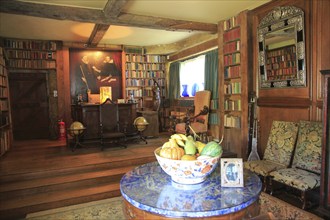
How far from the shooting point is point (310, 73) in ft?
10.0

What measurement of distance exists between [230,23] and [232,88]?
1.21 meters

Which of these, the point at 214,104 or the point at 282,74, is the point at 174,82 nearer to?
the point at 214,104

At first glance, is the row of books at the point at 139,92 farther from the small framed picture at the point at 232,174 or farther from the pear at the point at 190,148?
the small framed picture at the point at 232,174

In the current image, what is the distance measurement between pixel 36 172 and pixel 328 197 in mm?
3665

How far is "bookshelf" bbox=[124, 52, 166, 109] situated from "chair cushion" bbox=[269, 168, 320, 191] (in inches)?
194

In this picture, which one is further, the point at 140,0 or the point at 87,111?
the point at 87,111

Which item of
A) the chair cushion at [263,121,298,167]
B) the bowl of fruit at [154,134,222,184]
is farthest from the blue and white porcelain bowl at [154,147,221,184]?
the chair cushion at [263,121,298,167]

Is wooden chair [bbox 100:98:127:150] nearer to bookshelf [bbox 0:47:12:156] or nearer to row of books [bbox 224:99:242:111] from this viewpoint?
bookshelf [bbox 0:47:12:156]

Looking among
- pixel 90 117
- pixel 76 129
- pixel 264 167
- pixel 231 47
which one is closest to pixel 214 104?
pixel 231 47

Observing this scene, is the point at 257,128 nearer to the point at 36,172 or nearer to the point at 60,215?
the point at 60,215

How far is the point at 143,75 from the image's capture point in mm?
7309

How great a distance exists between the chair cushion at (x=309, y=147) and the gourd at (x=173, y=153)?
2147 millimetres

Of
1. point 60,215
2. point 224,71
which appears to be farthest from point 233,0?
point 60,215

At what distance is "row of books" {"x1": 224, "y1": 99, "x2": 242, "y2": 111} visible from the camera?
4309 millimetres
